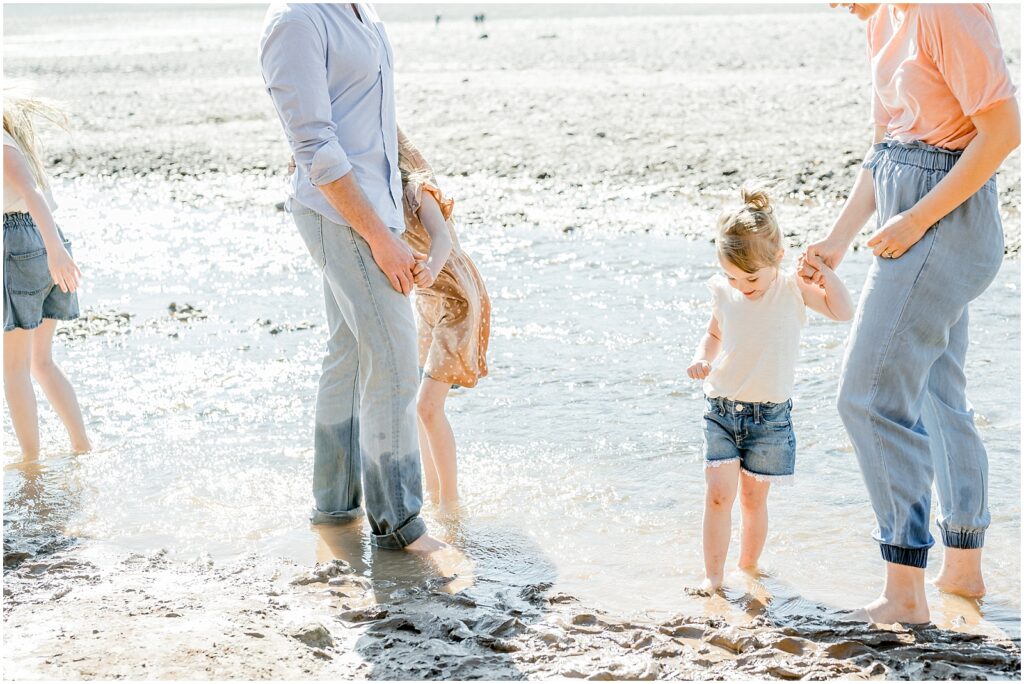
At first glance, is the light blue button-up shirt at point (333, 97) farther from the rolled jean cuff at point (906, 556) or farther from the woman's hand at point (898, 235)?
the rolled jean cuff at point (906, 556)

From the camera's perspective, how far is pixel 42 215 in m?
4.75

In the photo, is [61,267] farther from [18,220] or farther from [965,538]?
[965,538]

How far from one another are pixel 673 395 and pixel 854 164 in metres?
5.67

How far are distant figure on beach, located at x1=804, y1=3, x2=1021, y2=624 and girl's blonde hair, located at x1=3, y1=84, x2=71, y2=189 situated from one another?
329 centimetres

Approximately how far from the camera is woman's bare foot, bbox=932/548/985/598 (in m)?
3.84

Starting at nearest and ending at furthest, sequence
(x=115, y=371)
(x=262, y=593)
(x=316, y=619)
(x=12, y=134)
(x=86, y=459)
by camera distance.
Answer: (x=316, y=619) → (x=262, y=593) → (x=12, y=134) → (x=86, y=459) → (x=115, y=371)

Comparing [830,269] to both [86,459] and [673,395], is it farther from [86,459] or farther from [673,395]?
[86,459]

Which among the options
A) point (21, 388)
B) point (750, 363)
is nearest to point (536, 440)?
point (750, 363)

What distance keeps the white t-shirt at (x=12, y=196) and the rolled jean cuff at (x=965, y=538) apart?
369cm

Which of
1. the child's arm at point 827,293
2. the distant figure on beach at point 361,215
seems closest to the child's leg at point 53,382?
the distant figure on beach at point 361,215

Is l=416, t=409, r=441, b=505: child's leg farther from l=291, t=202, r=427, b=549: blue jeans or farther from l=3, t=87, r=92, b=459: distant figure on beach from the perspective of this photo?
l=3, t=87, r=92, b=459: distant figure on beach

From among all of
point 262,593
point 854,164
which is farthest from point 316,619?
point 854,164

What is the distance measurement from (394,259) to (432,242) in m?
0.29

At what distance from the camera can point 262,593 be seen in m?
3.90
